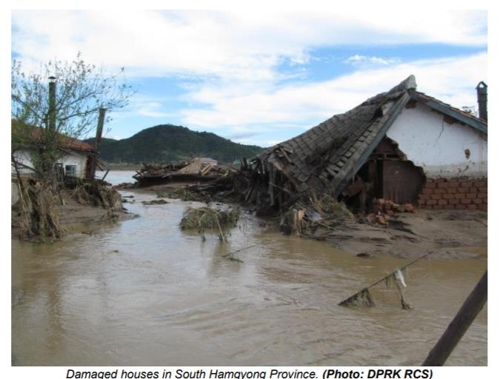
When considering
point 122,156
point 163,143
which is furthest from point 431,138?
point 122,156

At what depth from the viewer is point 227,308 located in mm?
5602

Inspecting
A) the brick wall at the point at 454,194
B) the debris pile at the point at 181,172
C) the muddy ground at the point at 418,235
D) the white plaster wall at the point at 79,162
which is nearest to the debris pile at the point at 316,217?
the muddy ground at the point at 418,235

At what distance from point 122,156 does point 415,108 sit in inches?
2755

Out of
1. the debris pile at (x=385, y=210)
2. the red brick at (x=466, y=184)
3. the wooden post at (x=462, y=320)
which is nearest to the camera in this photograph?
the wooden post at (x=462, y=320)

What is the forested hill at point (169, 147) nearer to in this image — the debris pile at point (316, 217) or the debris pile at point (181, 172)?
the debris pile at point (181, 172)

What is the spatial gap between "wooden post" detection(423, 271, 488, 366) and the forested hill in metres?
61.9

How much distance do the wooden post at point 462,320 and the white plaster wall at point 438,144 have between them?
34.3ft

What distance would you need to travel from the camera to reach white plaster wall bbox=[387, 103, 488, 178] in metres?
12.7

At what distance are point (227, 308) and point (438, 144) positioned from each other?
9.52 meters

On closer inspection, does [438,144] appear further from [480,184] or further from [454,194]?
[480,184]

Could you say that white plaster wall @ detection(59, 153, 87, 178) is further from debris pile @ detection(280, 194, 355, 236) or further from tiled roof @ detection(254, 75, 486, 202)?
debris pile @ detection(280, 194, 355, 236)

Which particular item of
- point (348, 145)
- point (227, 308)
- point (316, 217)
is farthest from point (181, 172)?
point (227, 308)

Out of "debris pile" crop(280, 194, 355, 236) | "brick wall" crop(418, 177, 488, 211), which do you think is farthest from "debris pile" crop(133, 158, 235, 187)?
"brick wall" crop(418, 177, 488, 211)

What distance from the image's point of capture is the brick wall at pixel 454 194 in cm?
1253
